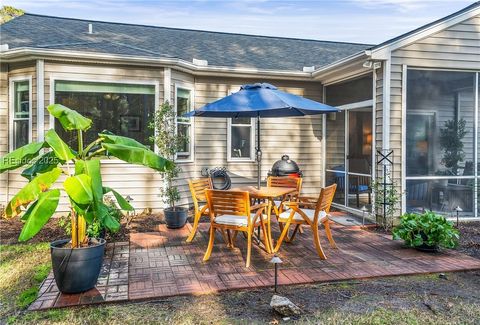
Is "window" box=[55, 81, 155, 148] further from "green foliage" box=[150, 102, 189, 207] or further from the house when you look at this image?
"green foliage" box=[150, 102, 189, 207]

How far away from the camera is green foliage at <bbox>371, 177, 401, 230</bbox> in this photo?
6266 millimetres

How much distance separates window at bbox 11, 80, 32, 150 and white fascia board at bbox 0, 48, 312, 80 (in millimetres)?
522

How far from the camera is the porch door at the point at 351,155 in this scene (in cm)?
711

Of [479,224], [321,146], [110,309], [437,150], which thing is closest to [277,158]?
[321,146]

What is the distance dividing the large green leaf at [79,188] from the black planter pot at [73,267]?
0.66 metres

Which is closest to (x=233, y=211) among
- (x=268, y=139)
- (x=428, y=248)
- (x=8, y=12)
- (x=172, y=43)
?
(x=428, y=248)

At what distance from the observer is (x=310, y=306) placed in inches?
131

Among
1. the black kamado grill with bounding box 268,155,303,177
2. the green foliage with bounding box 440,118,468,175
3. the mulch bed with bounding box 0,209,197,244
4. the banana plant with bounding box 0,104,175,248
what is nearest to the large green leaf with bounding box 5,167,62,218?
the banana plant with bounding box 0,104,175,248

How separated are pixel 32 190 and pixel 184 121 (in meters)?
4.92

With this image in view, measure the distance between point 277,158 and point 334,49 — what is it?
16.3 feet

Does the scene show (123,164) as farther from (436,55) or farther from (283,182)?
(436,55)

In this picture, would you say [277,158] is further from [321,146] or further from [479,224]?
[479,224]

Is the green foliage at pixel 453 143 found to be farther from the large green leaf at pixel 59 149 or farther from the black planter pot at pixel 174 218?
the large green leaf at pixel 59 149

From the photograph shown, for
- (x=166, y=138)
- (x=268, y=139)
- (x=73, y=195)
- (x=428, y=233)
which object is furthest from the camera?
(x=268, y=139)
